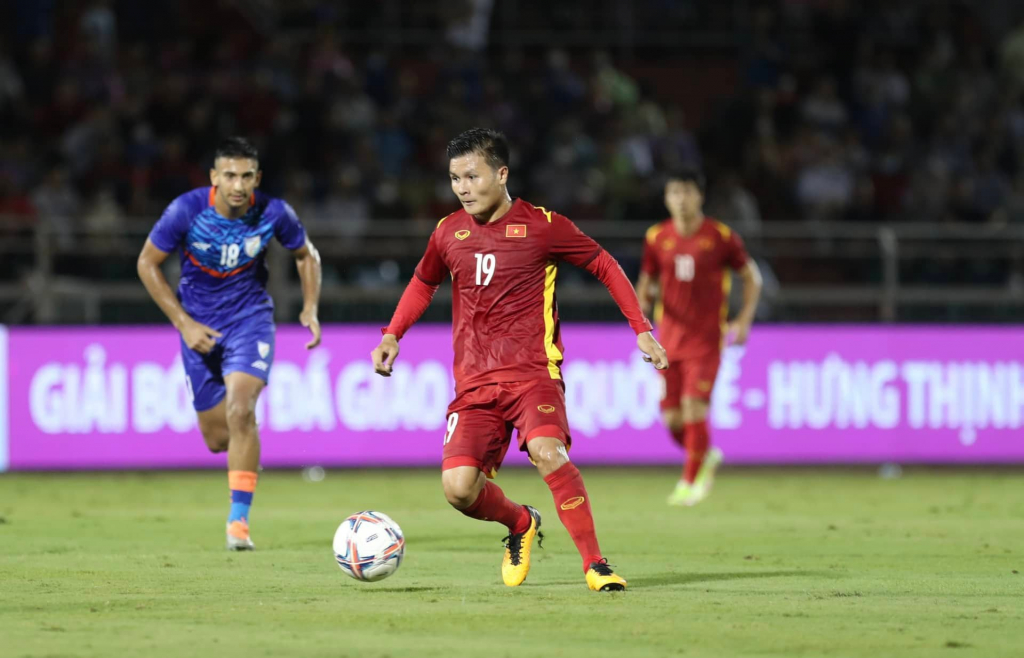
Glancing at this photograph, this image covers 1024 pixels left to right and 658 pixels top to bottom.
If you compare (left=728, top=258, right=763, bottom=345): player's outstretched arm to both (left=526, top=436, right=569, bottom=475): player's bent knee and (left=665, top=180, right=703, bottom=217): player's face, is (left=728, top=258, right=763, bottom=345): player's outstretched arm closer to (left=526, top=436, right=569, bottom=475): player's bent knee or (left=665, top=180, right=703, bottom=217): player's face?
(left=665, top=180, right=703, bottom=217): player's face

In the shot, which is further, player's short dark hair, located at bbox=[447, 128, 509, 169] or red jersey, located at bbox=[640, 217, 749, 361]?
red jersey, located at bbox=[640, 217, 749, 361]

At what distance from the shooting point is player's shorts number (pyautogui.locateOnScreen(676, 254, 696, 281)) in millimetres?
13531

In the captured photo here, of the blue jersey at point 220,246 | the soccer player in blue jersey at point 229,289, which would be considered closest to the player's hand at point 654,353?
the soccer player in blue jersey at point 229,289

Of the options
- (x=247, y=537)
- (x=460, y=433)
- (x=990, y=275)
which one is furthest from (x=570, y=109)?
(x=460, y=433)

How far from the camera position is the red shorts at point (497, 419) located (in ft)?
25.6

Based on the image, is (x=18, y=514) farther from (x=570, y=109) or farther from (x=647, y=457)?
(x=570, y=109)

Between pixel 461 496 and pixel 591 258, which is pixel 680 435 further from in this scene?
pixel 461 496

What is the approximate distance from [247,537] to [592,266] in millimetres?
3061

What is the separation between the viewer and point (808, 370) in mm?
17000

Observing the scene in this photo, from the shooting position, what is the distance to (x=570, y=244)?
8.02 metres

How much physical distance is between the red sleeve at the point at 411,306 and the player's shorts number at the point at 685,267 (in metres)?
5.55

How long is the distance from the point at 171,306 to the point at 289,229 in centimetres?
92

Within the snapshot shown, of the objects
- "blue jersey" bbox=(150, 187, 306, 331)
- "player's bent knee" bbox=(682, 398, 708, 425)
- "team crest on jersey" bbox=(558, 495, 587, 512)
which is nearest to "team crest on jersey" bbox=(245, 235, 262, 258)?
"blue jersey" bbox=(150, 187, 306, 331)

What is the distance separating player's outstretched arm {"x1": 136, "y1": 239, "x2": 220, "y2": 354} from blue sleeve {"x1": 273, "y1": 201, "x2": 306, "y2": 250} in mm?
738
